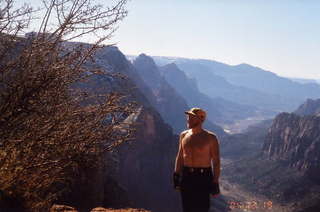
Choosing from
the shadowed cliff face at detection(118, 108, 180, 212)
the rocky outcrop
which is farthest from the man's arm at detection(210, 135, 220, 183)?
the rocky outcrop

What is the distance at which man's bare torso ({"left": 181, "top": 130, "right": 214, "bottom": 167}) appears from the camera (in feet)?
23.7

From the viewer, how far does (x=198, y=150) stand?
7.20 m

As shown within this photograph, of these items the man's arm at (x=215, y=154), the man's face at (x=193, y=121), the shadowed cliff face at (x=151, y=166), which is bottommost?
the shadowed cliff face at (x=151, y=166)

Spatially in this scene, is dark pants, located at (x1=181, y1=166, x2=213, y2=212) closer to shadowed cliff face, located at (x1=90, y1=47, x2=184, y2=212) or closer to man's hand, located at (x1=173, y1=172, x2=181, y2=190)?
man's hand, located at (x1=173, y1=172, x2=181, y2=190)

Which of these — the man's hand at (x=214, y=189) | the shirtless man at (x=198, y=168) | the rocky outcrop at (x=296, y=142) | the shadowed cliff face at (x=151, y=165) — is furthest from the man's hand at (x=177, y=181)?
the rocky outcrop at (x=296, y=142)

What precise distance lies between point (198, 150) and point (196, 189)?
65 cm

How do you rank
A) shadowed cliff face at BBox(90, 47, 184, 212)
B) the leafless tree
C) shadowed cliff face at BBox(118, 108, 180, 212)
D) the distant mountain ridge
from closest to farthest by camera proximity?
the leafless tree → shadowed cliff face at BBox(90, 47, 184, 212) → shadowed cliff face at BBox(118, 108, 180, 212) → the distant mountain ridge

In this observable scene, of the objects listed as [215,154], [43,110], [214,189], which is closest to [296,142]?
[215,154]

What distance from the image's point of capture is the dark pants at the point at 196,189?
716cm

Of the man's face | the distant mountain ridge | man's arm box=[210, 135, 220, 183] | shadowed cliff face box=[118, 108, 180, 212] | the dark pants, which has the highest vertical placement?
the man's face

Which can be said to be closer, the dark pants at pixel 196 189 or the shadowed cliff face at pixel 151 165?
the dark pants at pixel 196 189

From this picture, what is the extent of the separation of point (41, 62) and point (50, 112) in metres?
0.71

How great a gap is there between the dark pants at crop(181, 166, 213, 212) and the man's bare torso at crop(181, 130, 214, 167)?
0.35 feet

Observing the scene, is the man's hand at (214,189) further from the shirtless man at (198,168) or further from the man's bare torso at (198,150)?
the man's bare torso at (198,150)
